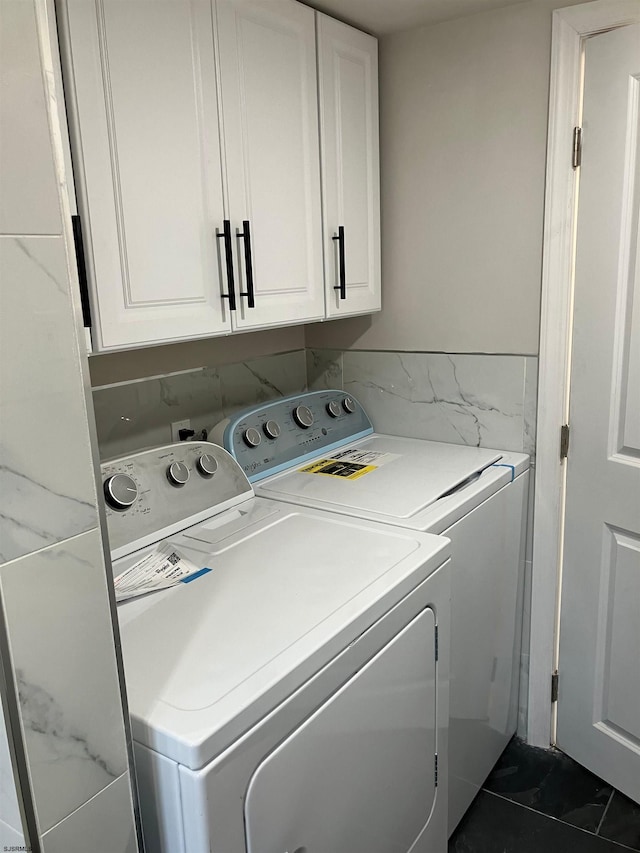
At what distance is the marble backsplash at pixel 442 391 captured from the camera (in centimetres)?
203

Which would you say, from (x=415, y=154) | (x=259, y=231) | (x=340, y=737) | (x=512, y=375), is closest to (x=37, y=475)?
(x=340, y=737)

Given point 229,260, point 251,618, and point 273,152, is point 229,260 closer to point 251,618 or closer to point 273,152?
point 273,152

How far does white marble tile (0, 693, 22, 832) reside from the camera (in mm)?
768

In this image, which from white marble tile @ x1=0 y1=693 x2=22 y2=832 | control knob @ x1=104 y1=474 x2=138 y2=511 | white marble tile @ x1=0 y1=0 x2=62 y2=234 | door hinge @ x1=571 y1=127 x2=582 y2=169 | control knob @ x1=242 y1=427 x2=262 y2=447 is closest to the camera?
white marble tile @ x1=0 y1=0 x2=62 y2=234

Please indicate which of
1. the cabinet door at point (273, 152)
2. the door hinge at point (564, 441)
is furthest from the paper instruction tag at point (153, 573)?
the door hinge at point (564, 441)

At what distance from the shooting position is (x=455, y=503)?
164 cm

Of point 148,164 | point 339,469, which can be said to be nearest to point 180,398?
point 339,469

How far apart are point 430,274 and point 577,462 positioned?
721 mm

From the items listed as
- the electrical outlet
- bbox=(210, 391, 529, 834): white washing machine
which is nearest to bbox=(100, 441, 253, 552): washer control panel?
bbox=(210, 391, 529, 834): white washing machine

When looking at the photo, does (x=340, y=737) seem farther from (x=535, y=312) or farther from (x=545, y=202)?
(x=545, y=202)

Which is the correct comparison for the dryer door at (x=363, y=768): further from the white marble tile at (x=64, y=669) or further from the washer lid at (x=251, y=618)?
the white marble tile at (x=64, y=669)

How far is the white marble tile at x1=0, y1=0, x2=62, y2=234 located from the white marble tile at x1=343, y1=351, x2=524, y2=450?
1.57 metres

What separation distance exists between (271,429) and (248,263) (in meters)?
0.55

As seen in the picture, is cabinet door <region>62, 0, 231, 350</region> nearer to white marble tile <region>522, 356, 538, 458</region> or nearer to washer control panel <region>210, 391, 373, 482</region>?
washer control panel <region>210, 391, 373, 482</region>
